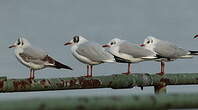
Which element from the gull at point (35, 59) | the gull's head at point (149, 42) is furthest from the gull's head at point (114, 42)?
the gull at point (35, 59)

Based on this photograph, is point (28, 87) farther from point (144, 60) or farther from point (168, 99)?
point (144, 60)

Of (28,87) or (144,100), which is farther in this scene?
(28,87)

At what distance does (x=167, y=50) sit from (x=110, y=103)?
7.65 m

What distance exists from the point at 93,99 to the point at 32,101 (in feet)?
0.72

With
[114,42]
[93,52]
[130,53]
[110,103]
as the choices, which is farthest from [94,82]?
[114,42]

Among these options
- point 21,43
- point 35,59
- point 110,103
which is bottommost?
point 110,103

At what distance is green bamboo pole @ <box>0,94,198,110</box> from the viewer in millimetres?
1393

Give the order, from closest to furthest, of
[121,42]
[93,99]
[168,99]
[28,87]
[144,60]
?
[93,99] < [168,99] < [28,87] < [144,60] < [121,42]

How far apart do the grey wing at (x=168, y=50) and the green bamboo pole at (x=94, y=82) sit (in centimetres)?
413

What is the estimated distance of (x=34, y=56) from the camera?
27.9ft

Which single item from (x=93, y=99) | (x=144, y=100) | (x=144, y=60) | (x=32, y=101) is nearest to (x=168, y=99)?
(x=144, y=100)

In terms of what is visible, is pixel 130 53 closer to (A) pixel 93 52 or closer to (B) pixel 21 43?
(A) pixel 93 52

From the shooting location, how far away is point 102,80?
4703mm

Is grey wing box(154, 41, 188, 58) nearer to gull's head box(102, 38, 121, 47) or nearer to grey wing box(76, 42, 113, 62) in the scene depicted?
gull's head box(102, 38, 121, 47)
